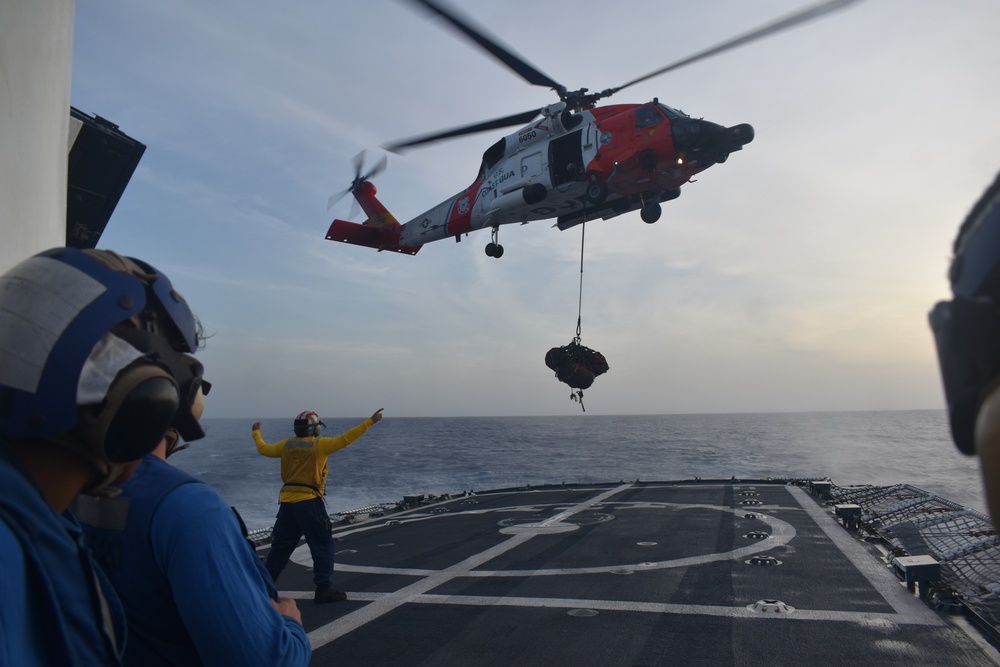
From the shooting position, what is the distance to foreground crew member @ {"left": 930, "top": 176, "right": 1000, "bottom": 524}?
0.80 m

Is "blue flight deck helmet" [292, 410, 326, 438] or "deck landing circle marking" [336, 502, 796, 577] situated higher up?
"blue flight deck helmet" [292, 410, 326, 438]

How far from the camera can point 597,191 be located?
12742mm

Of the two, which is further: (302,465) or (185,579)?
(302,465)

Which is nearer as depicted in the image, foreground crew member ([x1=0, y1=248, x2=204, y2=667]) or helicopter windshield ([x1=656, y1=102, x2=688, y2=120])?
foreground crew member ([x1=0, y1=248, x2=204, y2=667])

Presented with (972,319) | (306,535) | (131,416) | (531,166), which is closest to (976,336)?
(972,319)

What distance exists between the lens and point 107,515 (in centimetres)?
187

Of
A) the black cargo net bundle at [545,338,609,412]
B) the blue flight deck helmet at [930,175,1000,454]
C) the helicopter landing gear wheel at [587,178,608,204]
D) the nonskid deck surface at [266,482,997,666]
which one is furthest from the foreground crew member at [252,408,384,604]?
the helicopter landing gear wheel at [587,178,608,204]

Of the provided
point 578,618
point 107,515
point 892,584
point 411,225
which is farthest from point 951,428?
point 411,225

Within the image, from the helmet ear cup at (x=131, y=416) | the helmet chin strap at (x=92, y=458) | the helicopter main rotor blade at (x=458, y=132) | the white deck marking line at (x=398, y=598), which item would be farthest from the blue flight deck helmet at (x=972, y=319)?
the helicopter main rotor blade at (x=458, y=132)

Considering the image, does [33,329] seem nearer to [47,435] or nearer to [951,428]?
[47,435]

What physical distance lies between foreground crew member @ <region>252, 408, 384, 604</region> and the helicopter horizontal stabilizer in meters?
12.7

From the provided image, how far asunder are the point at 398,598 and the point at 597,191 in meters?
8.83

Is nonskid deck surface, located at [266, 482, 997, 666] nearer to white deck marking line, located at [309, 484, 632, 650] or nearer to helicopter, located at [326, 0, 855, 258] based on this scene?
white deck marking line, located at [309, 484, 632, 650]

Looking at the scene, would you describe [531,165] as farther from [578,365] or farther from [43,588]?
[43,588]
